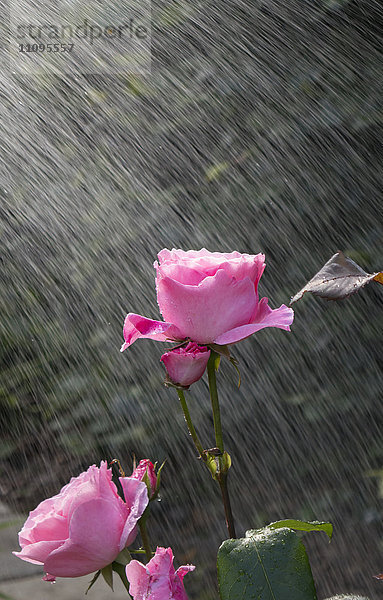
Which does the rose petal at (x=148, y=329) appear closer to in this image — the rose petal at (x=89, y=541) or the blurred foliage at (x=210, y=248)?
the rose petal at (x=89, y=541)

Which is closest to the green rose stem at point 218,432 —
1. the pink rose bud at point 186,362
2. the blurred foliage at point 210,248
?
the pink rose bud at point 186,362

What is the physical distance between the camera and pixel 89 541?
15.4 inches

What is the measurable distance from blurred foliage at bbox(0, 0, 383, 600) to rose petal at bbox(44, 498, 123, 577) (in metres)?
0.92

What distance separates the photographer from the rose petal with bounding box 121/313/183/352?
16.9 inches

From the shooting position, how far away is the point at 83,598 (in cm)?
127

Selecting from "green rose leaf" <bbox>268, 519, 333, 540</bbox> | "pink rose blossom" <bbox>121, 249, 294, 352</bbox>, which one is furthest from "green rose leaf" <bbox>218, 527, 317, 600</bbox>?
"pink rose blossom" <bbox>121, 249, 294, 352</bbox>

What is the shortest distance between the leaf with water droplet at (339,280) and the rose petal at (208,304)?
4 cm

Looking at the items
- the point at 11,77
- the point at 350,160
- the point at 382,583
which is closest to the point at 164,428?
the point at 382,583

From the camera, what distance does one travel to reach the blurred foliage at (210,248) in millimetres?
1413

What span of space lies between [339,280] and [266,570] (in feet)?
0.60

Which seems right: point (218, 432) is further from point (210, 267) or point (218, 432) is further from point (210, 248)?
point (210, 248)

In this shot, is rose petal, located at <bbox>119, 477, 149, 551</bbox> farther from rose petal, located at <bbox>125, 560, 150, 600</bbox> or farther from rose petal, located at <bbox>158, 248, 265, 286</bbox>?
rose petal, located at <bbox>158, 248, 265, 286</bbox>

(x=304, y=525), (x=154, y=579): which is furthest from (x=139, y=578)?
(x=304, y=525)

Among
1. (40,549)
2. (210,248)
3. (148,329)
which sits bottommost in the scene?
(210,248)
